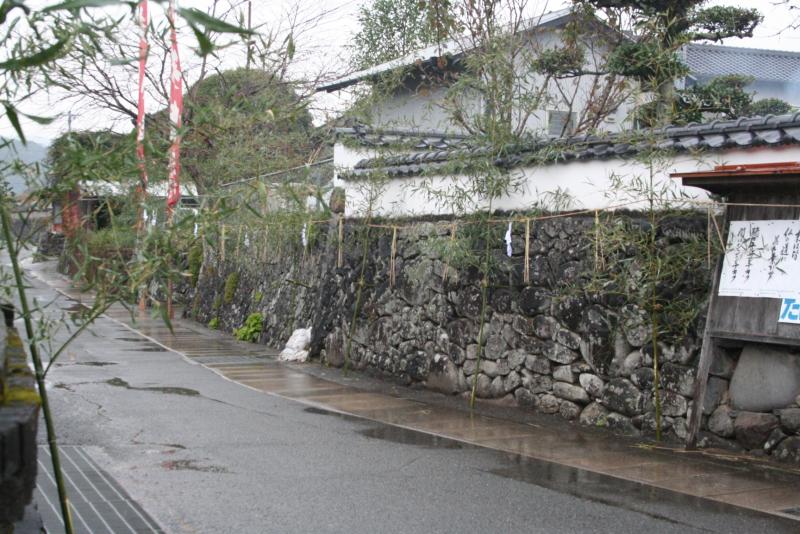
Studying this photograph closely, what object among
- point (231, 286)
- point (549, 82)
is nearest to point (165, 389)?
point (231, 286)

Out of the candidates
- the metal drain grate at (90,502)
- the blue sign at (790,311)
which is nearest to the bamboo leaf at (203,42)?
the metal drain grate at (90,502)

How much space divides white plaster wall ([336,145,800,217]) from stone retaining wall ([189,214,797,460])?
0.97 feet

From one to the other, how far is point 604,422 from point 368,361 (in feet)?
17.8

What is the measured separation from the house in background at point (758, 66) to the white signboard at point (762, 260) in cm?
1569

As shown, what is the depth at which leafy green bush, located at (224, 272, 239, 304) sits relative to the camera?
22.7 metres

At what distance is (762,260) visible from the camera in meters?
9.09

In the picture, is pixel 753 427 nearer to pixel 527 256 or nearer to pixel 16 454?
pixel 527 256

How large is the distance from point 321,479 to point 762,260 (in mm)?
4734

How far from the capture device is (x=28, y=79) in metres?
3.68

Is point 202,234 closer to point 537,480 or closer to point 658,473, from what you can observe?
point 537,480

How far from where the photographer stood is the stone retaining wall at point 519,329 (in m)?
10.0

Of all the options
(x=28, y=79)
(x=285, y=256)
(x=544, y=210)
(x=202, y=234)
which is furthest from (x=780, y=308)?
(x=285, y=256)

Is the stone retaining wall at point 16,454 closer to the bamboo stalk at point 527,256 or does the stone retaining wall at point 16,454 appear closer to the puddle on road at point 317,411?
the puddle on road at point 317,411

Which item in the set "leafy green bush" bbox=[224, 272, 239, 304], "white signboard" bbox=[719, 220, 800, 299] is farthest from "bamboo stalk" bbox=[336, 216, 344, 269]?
"white signboard" bbox=[719, 220, 800, 299]
